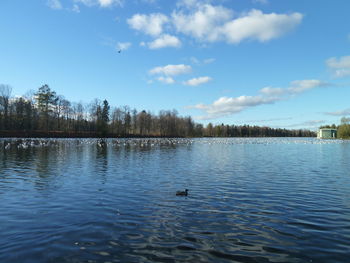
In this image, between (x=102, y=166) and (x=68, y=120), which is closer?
(x=102, y=166)

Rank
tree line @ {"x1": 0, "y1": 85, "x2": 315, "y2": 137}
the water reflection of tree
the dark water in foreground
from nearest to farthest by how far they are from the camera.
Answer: the dark water in foreground → the water reflection of tree → tree line @ {"x1": 0, "y1": 85, "x2": 315, "y2": 137}

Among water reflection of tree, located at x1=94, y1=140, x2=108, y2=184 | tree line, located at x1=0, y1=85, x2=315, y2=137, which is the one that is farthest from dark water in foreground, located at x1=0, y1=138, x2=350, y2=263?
tree line, located at x1=0, y1=85, x2=315, y2=137

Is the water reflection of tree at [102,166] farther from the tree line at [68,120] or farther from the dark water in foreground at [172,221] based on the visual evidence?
the tree line at [68,120]

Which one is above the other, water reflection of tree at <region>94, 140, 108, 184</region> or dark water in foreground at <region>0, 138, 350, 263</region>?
water reflection of tree at <region>94, 140, 108, 184</region>

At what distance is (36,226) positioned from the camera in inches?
350

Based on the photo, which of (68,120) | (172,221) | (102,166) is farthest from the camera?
(68,120)

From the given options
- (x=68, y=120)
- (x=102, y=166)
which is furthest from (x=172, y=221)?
(x=68, y=120)

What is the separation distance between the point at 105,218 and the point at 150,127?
160252 millimetres

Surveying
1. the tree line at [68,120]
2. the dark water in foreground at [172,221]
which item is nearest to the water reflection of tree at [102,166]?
the dark water in foreground at [172,221]

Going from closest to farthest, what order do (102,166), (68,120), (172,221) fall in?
(172,221), (102,166), (68,120)

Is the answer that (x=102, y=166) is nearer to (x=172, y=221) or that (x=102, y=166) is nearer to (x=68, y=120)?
(x=172, y=221)

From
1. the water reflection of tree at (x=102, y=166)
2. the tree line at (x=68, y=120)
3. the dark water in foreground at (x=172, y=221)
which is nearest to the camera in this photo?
the dark water in foreground at (x=172, y=221)

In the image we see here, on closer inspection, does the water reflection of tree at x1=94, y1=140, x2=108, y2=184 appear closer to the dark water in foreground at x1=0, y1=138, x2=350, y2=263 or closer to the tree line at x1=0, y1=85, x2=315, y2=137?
the dark water in foreground at x1=0, y1=138, x2=350, y2=263

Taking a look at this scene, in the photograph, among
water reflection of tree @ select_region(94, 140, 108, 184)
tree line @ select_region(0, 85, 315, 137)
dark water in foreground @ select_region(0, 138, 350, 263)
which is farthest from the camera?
tree line @ select_region(0, 85, 315, 137)
